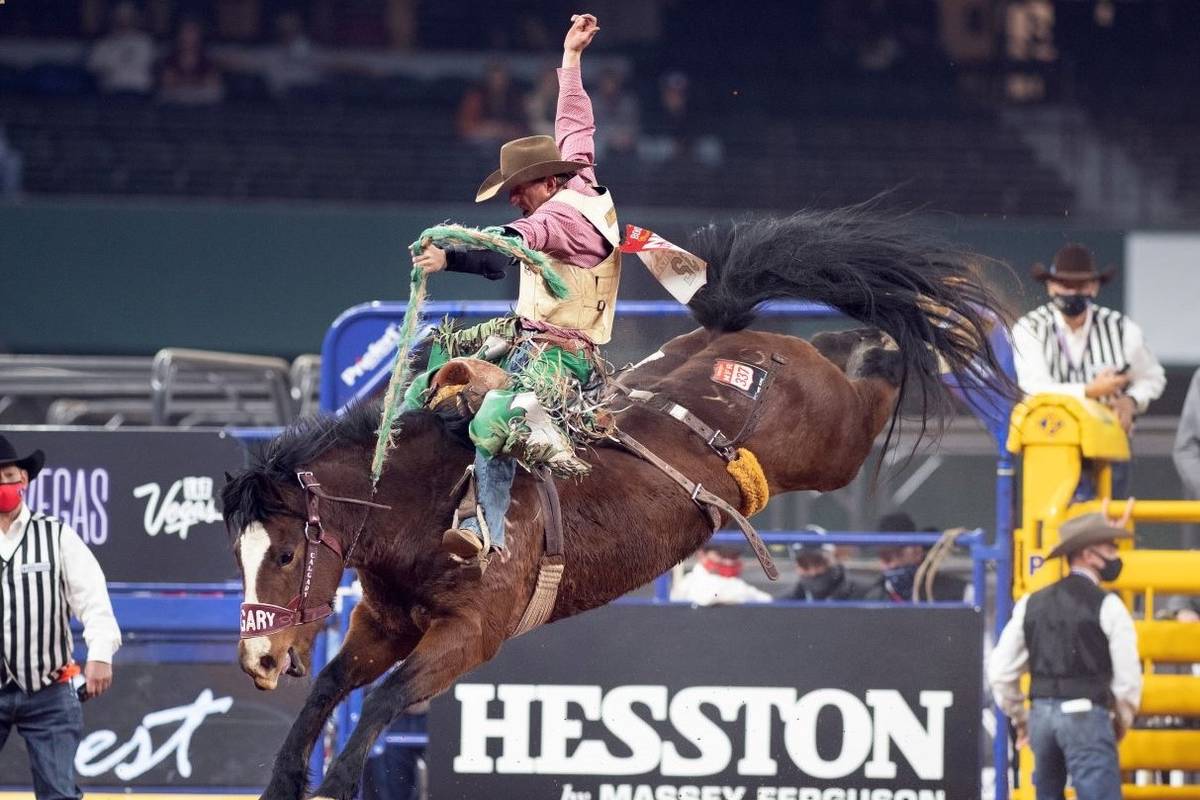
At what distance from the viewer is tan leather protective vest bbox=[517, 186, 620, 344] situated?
547cm

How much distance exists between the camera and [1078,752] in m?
6.76

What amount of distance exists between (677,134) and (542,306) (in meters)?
12.5

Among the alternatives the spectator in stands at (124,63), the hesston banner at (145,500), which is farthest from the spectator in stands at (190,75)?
the hesston banner at (145,500)

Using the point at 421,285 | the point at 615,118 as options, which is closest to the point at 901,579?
the point at 421,285

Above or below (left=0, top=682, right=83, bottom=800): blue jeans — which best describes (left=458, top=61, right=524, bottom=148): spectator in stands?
above

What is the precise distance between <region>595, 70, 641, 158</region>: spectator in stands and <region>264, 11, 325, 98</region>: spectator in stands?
3.12 m

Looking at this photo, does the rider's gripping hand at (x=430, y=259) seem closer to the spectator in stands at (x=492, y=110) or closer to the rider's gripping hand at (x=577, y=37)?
the rider's gripping hand at (x=577, y=37)

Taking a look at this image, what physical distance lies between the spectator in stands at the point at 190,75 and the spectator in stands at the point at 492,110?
2.64 metres

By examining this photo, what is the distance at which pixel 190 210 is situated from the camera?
15.5 m

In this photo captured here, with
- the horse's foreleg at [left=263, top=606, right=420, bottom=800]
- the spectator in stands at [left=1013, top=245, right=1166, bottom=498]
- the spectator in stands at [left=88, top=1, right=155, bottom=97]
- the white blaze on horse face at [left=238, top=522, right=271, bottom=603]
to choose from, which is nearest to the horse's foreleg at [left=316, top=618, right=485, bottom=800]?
the horse's foreleg at [left=263, top=606, right=420, bottom=800]

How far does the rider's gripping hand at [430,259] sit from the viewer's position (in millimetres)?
4805

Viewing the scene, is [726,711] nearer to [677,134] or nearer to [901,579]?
[901,579]

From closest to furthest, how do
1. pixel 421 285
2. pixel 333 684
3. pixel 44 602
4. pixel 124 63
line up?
pixel 421 285 < pixel 333 684 < pixel 44 602 < pixel 124 63

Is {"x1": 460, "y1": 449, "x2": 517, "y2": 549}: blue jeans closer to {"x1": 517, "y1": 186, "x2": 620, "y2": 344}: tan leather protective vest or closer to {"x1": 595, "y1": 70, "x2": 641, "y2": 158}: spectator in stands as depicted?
{"x1": 517, "y1": 186, "x2": 620, "y2": 344}: tan leather protective vest
